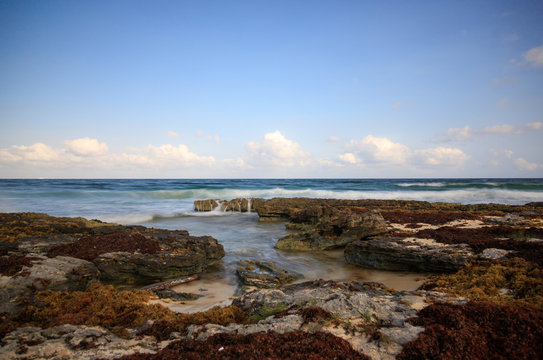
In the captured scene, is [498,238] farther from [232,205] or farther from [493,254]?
[232,205]

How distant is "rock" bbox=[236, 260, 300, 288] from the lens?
7.86 metres

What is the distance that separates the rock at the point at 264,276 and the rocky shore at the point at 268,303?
54mm

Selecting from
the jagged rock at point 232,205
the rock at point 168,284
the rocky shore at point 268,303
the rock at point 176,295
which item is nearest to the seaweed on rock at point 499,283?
the rocky shore at point 268,303

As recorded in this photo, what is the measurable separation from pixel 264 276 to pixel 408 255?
4388 millimetres

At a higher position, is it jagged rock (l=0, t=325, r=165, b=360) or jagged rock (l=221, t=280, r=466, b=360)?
jagged rock (l=221, t=280, r=466, b=360)

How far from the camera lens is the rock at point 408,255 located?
720 centimetres

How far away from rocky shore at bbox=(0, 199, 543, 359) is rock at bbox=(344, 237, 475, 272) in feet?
0.11

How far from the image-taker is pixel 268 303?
4750 mm

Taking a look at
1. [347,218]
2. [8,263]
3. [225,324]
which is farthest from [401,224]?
[8,263]

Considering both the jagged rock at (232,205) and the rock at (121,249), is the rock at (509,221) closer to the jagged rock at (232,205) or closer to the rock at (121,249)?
the rock at (121,249)

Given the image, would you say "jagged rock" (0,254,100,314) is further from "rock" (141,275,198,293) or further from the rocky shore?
"rock" (141,275,198,293)

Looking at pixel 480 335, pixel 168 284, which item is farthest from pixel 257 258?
pixel 480 335

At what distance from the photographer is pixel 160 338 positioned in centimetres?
372

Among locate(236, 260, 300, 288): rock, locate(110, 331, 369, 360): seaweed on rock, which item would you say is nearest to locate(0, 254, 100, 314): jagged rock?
locate(110, 331, 369, 360): seaweed on rock
